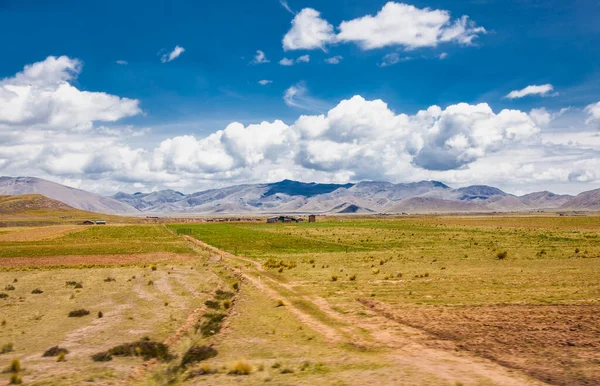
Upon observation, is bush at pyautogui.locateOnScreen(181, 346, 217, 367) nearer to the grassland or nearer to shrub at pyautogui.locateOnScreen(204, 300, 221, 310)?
the grassland

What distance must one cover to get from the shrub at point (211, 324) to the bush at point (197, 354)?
2353 mm

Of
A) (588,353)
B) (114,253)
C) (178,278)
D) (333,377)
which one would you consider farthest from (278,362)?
(114,253)

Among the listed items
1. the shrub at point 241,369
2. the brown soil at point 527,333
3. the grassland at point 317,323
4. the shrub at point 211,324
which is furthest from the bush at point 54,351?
the brown soil at point 527,333

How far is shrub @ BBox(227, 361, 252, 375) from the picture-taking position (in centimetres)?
1482

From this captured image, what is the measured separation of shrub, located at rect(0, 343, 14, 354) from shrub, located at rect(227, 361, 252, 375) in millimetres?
9412

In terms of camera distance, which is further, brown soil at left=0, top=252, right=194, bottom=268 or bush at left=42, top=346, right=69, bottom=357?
brown soil at left=0, top=252, right=194, bottom=268

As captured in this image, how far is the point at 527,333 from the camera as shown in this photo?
62.8 feet

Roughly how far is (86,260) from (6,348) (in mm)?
39912

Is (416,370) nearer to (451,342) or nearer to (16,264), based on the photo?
(451,342)

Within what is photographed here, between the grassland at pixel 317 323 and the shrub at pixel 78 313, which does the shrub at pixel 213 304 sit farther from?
the shrub at pixel 78 313

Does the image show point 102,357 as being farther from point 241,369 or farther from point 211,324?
point 211,324

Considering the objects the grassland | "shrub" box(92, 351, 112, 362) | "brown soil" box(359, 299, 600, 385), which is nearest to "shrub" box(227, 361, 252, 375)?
the grassland

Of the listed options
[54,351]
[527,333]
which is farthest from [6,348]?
[527,333]

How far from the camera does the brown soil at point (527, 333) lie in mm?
15055
